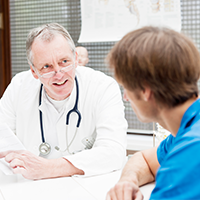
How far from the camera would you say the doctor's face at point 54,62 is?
1.56m

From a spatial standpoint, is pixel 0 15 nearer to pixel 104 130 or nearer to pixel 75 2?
pixel 75 2

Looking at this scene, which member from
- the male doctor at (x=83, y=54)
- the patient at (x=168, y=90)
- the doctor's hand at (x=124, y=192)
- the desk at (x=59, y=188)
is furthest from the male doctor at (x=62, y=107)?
the male doctor at (x=83, y=54)

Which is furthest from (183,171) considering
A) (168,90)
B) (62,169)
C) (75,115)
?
(75,115)

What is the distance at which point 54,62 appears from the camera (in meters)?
1.56

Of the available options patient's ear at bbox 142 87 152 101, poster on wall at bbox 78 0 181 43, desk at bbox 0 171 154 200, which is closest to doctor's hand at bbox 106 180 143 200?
desk at bbox 0 171 154 200

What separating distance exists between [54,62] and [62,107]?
34 cm

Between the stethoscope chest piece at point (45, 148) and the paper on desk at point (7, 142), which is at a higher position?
the paper on desk at point (7, 142)

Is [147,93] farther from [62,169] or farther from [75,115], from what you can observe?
[75,115]

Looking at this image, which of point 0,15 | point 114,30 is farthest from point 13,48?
point 114,30

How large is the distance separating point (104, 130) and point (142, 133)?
1.34 metres

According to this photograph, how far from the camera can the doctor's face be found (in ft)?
5.13

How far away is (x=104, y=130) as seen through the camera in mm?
1504

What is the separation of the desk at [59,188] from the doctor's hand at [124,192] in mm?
66

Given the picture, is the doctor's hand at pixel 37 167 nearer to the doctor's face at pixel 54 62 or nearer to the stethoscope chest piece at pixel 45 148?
the stethoscope chest piece at pixel 45 148
